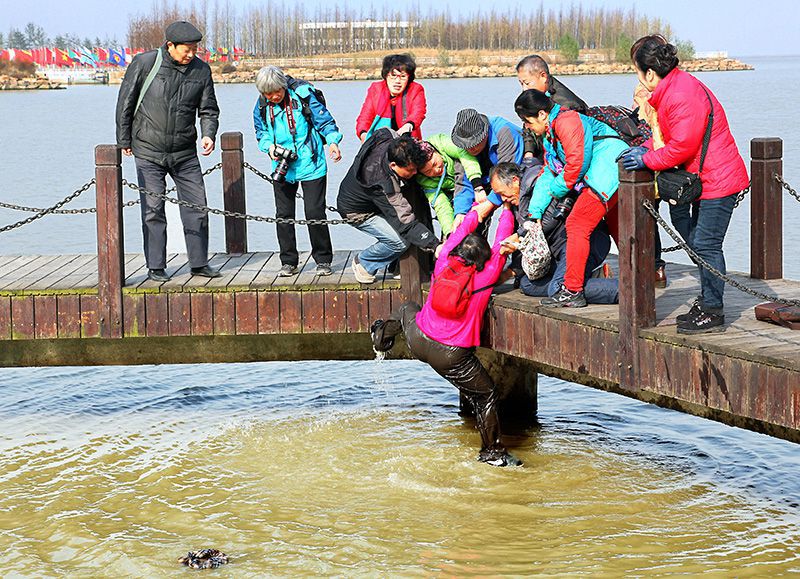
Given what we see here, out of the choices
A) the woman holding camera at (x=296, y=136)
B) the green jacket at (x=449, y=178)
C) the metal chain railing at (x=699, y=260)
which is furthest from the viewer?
the woman holding camera at (x=296, y=136)

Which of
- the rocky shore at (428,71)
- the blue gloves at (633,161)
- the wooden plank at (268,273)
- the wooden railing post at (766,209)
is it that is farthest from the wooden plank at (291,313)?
the rocky shore at (428,71)

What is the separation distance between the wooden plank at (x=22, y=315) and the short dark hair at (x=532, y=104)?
3.72 m

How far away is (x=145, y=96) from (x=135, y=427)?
3.34 m

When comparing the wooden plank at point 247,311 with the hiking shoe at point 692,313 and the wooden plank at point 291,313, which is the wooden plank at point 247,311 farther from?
the hiking shoe at point 692,313

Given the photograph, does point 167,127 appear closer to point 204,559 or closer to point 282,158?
point 282,158

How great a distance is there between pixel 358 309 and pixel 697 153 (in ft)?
9.39

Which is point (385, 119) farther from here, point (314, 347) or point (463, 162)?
point (314, 347)

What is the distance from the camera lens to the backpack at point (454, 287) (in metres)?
8.02

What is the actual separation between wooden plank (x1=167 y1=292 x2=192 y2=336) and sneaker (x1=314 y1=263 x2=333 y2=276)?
3.18ft

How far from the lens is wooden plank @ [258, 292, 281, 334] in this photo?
8958mm

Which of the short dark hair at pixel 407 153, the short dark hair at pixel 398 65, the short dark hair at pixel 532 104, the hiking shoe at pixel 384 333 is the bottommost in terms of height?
the hiking shoe at pixel 384 333

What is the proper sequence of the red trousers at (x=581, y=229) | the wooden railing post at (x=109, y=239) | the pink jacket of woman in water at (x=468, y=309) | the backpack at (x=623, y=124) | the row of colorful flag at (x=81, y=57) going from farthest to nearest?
the row of colorful flag at (x=81, y=57) < the wooden railing post at (x=109, y=239) < the pink jacket of woman in water at (x=468, y=309) < the backpack at (x=623, y=124) < the red trousers at (x=581, y=229)

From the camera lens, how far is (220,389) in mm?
12492

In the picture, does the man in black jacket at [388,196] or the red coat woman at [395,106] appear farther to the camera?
the red coat woman at [395,106]
